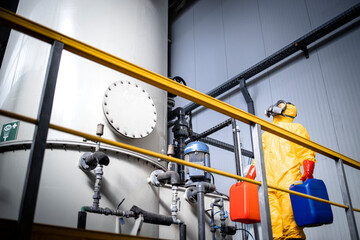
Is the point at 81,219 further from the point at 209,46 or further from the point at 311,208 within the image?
the point at 209,46

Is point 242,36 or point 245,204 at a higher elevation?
point 242,36

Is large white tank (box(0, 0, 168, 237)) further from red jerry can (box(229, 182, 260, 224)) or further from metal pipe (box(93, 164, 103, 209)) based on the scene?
red jerry can (box(229, 182, 260, 224))

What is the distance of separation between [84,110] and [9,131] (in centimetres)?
58

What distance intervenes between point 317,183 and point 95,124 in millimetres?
1823

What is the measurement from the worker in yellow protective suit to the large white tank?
104cm

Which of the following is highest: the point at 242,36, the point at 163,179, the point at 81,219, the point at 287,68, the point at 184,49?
the point at 184,49

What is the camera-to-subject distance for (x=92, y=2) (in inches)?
118

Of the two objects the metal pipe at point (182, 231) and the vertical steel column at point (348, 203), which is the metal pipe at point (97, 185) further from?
the vertical steel column at point (348, 203)

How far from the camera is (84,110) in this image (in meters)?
2.54

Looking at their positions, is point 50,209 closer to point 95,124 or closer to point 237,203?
point 95,124

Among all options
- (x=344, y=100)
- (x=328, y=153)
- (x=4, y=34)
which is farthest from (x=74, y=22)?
(x=4, y=34)

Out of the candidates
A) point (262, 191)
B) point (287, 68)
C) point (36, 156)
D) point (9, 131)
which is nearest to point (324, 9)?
point (287, 68)

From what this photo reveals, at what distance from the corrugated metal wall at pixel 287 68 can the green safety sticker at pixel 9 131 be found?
3.81 metres

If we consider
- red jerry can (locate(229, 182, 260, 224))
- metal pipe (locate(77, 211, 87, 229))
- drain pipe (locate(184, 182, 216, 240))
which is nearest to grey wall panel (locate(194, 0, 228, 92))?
drain pipe (locate(184, 182, 216, 240))
